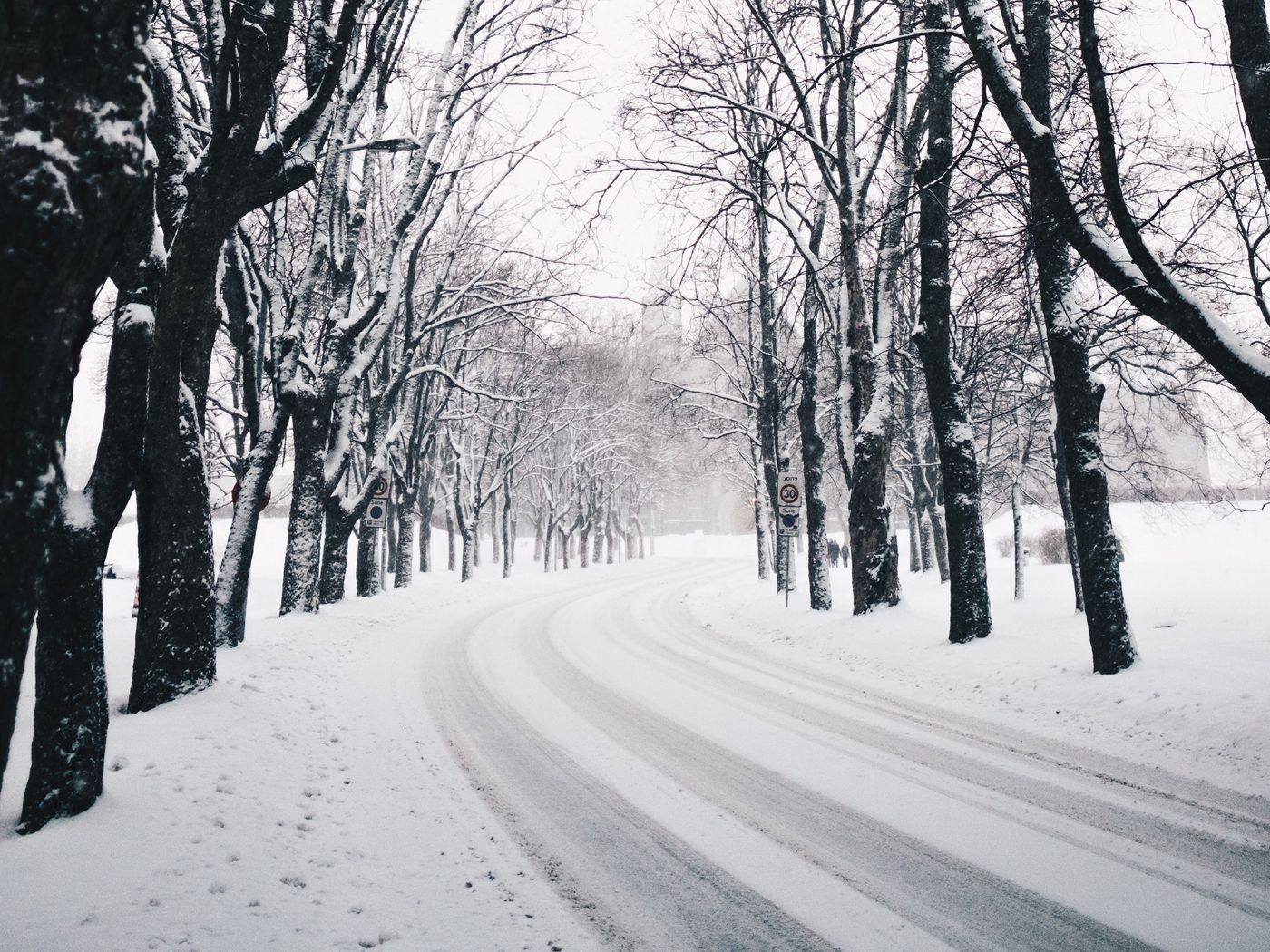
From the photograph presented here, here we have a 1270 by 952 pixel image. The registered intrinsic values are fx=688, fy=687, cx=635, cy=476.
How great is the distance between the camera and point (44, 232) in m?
2.21

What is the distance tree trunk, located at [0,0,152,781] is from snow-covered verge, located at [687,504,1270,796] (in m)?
6.69

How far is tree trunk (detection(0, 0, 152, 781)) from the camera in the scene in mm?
2174

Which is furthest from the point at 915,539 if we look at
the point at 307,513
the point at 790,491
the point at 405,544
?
the point at 307,513

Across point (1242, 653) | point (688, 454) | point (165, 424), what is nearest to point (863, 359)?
point (1242, 653)

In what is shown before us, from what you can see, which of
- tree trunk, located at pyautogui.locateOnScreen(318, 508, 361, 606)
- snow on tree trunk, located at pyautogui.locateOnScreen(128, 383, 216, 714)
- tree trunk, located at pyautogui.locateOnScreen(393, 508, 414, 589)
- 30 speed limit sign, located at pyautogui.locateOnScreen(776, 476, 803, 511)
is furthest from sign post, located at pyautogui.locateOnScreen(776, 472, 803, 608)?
tree trunk, located at pyautogui.locateOnScreen(393, 508, 414, 589)

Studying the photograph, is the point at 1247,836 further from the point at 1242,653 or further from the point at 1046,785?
the point at 1242,653

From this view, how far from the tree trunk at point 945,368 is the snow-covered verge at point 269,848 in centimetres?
734

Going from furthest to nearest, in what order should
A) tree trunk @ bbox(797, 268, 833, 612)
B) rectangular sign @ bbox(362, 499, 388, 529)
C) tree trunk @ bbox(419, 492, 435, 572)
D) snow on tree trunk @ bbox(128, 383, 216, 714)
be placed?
tree trunk @ bbox(419, 492, 435, 572), rectangular sign @ bbox(362, 499, 388, 529), tree trunk @ bbox(797, 268, 833, 612), snow on tree trunk @ bbox(128, 383, 216, 714)

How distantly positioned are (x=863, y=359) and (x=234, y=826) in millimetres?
11222

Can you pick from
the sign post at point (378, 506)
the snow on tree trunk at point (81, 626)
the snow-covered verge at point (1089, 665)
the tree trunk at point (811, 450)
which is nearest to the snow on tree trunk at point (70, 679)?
the snow on tree trunk at point (81, 626)

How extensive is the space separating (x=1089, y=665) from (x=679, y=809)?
18.1 feet

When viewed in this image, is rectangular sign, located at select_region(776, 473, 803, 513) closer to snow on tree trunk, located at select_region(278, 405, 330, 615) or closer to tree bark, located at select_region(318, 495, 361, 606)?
tree bark, located at select_region(318, 495, 361, 606)

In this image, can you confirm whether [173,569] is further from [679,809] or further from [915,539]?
[915,539]

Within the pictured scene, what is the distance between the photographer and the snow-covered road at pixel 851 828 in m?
3.15
